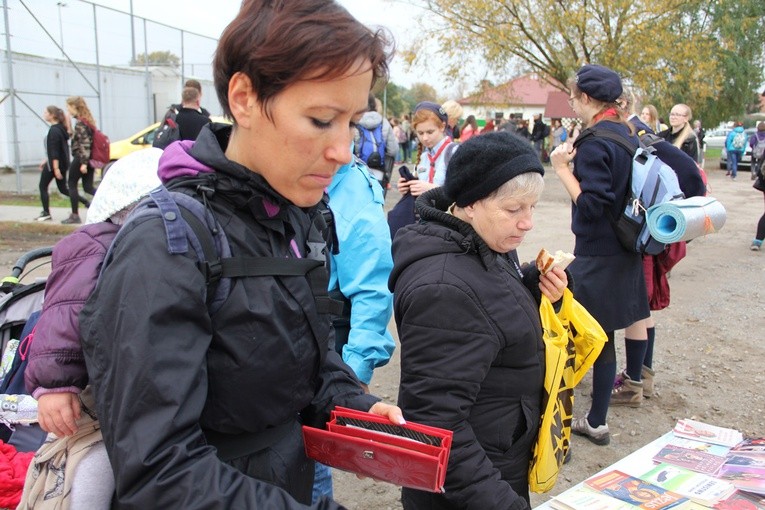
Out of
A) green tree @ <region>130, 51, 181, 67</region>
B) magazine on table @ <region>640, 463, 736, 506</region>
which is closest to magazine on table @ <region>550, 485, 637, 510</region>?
magazine on table @ <region>640, 463, 736, 506</region>

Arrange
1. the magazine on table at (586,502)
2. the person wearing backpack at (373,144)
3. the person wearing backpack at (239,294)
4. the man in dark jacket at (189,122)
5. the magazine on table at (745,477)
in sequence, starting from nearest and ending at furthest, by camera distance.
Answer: the person wearing backpack at (239,294) < the magazine on table at (586,502) < the magazine on table at (745,477) < the man in dark jacket at (189,122) < the person wearing backpack at (373,144)

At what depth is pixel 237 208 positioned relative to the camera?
1262 mm

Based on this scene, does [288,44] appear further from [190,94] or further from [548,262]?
[190,94]

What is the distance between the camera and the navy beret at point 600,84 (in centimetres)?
373

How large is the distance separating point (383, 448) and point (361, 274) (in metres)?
1.21

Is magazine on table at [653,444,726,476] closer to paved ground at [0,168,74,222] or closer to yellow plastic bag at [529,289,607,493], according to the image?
yellow plastic bag at [529,289,607,493]

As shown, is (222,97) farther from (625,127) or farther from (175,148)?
(625,127)

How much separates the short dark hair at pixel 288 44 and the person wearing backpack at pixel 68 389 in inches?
24.0

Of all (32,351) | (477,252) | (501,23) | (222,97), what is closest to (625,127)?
(477,252)

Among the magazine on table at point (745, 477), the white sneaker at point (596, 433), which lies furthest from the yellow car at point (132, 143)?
the magazine on table at point (745, 477)

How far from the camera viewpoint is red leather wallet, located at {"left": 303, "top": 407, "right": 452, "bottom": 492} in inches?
53.9

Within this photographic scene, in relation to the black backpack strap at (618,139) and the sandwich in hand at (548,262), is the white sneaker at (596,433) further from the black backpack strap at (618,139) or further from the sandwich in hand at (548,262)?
the sandwich in hand at (548,262)

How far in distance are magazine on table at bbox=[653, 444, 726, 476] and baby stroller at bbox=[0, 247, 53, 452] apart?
6.87ft

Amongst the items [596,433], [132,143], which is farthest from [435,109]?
[132,143]
